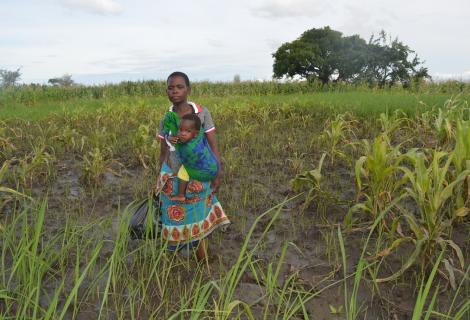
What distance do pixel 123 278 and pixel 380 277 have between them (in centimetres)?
166

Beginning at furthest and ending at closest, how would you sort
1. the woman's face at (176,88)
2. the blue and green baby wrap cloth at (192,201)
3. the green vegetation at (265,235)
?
1. the woman's face at (176,88)
2. the blue and green baby wrap cloth at (192,201)
3. the green vegetation at (265,235)

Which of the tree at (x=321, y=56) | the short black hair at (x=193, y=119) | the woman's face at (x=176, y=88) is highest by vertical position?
the tree at (x=321, y=56)

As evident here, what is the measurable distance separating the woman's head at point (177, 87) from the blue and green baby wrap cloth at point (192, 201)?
0.17 metres

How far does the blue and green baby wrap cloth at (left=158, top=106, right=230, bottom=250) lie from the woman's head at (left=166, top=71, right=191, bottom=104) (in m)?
0.17

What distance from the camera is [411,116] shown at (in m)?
6.65

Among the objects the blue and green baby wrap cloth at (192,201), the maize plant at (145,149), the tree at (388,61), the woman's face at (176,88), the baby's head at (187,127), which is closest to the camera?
the baby's head at (187,127)

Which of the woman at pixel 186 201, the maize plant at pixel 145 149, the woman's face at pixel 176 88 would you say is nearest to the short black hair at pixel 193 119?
the woman at pixel 186 201

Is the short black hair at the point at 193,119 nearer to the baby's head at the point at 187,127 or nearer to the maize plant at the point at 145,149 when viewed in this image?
the baby's head at the point at 187,127

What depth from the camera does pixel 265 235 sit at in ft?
10.3

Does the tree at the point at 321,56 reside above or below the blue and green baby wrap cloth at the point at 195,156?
above

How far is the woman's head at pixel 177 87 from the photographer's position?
2.62 metres

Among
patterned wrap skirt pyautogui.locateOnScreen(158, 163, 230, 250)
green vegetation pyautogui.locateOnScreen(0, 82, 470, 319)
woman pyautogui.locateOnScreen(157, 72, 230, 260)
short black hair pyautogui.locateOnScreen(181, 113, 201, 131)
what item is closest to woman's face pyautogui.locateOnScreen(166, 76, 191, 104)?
woman pyautogui.locateOnScreen(157, 72, 230, 260)

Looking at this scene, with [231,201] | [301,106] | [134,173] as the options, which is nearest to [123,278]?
[231,201]

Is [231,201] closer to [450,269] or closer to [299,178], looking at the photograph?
[299,178]
